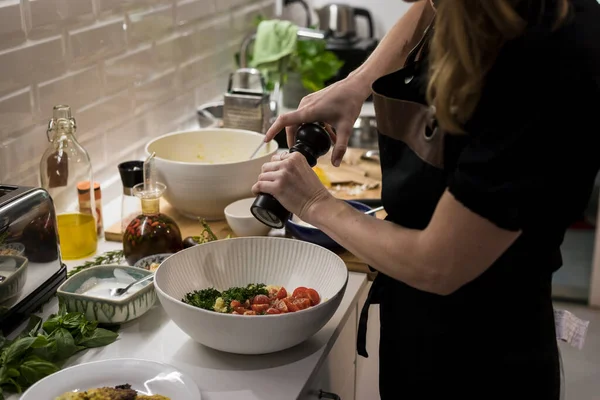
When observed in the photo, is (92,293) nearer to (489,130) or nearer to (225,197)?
(225,197)

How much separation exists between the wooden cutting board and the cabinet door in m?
0.20

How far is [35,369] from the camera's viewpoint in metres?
1.09

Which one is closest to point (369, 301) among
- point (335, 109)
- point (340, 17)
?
point (335, 109)

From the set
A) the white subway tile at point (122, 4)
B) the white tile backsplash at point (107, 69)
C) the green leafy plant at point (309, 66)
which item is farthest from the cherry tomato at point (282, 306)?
the green leafy plant at point (309, 66)

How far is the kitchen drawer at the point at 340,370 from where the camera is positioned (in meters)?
1.24

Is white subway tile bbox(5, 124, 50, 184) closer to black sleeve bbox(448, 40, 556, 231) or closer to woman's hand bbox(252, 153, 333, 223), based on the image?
woman's hand bbox(252, 153, 333, 223)

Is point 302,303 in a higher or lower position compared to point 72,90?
lower

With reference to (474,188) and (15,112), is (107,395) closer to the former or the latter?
(474,188)

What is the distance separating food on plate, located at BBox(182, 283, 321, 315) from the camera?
120 cm

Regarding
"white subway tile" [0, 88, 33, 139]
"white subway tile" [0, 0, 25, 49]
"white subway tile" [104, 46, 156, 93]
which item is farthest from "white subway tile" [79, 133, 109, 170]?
"white subway tile" [0, 0, 25, 49]

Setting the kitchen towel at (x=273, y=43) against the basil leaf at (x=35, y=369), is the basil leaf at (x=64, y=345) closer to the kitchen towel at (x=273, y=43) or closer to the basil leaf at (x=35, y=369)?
the basil leaf at (x=35, y=369)

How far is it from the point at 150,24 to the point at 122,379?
121cm

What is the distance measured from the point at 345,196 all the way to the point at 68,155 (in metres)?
0.70

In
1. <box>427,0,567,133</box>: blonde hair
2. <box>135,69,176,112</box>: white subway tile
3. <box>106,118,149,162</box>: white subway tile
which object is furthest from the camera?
<box>135,69,176,112</box>: white subway tile
